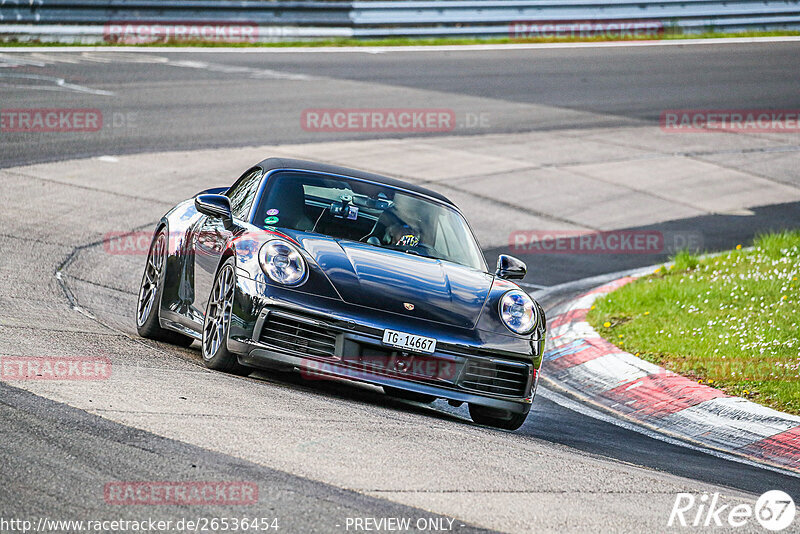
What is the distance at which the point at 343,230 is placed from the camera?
7.20 meters

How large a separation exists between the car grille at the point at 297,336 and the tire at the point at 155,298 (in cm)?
179

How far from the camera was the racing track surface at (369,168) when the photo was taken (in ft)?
14.9

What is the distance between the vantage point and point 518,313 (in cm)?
668

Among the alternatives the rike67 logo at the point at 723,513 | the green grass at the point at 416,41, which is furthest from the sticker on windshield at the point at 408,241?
the green grass at the point at 416,41

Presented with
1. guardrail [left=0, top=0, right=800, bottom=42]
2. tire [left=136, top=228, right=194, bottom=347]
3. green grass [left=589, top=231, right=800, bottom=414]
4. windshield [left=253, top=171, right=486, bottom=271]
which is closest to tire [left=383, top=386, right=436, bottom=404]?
windshield [left=253, top=171, right=486, bottom=271]

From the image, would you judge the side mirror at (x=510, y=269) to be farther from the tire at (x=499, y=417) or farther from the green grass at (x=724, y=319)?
the green grass at (x=724, y=319)

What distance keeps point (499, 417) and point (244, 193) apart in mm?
2453

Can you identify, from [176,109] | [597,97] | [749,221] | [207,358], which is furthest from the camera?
[597,97]

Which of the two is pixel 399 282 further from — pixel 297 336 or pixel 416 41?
pixel 416 41

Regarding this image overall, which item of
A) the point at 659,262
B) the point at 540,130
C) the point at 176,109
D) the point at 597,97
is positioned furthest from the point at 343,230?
the point at 597,97

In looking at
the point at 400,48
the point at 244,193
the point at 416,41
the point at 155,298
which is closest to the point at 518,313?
the point at 244,193

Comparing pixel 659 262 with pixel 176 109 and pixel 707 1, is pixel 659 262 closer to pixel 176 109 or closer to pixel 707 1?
pixel 176 109

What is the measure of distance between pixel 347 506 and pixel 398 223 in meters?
3.38

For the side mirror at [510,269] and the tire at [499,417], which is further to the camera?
the side mirror at [510,269]
